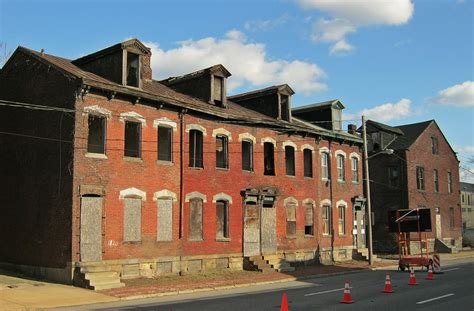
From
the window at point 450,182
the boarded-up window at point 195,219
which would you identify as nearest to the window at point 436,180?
the window at point 450,182

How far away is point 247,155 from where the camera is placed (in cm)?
2931

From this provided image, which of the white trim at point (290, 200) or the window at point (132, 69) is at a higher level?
the window at point (132, 69)

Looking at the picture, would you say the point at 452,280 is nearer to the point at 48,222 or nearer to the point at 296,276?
the point at 296,276

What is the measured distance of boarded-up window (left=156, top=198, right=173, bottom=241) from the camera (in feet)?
77.8

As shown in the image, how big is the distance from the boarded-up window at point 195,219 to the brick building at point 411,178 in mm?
25748

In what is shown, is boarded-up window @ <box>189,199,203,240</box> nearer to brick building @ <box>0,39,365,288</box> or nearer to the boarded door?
brick building @ <box>0,39,365,288</box>

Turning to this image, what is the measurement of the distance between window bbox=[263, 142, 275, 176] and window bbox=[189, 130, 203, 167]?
5.62 m

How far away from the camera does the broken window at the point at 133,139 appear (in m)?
23.3

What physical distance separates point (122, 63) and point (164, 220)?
25.0ft

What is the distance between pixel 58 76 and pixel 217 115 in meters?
8.24

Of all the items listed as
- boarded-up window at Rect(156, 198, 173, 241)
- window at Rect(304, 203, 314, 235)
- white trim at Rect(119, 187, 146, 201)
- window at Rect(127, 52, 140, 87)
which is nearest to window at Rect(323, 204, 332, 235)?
window at Rect(304, 203, 314, 235)

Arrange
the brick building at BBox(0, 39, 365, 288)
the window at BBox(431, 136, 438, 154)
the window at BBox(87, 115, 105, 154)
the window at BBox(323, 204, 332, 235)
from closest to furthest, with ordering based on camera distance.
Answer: the brick building at BBox(0, 39, 365, 288)
the window at BBox(87, 115, 105, 154)
the window at BBox(323, 204, 332, 235)
the window at BBox(431, 136, 438, 154)

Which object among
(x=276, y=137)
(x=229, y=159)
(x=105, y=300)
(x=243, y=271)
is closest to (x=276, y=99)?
(x=276, y=137)

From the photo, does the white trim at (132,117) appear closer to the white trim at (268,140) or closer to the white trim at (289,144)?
the white trim at (268,140)
